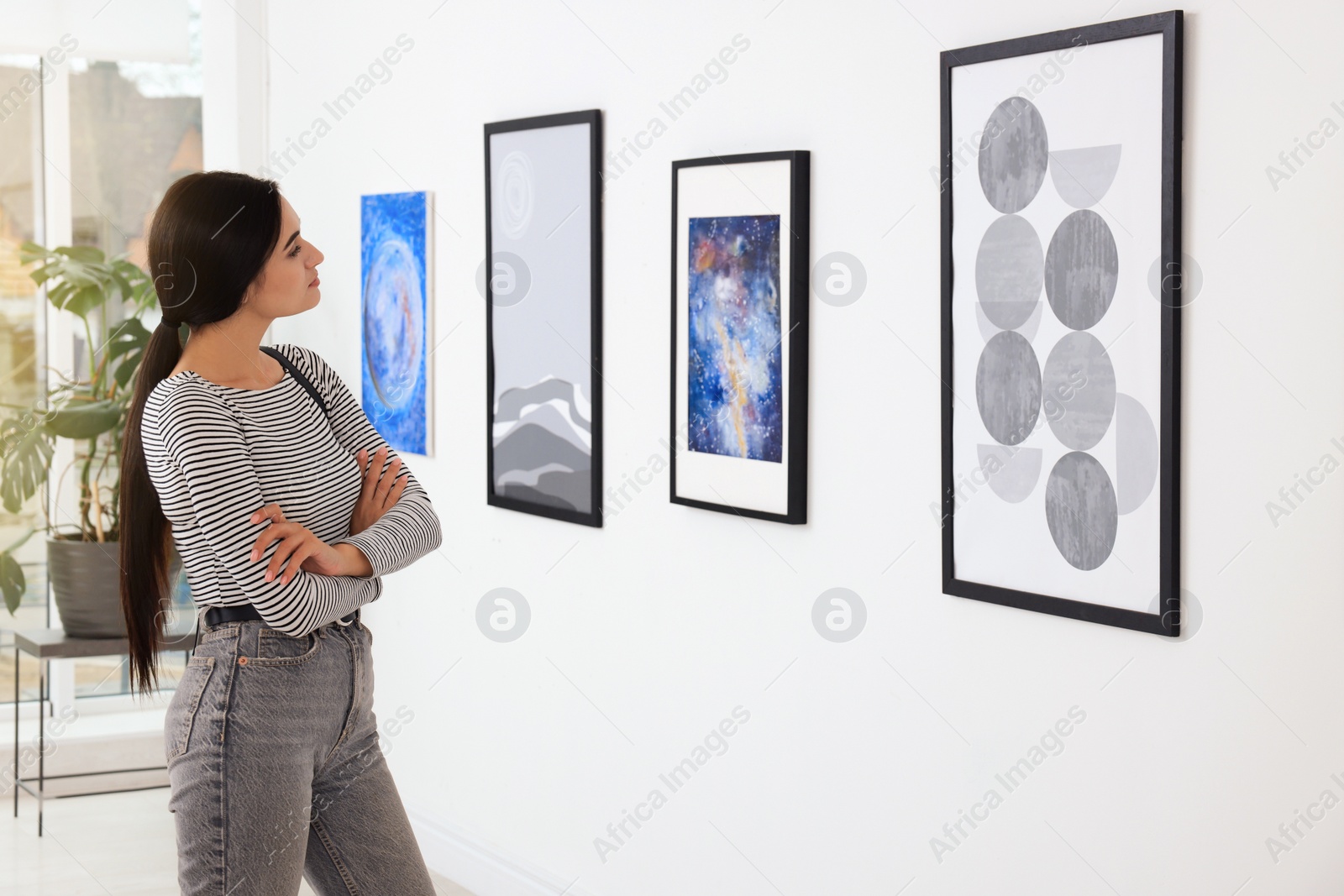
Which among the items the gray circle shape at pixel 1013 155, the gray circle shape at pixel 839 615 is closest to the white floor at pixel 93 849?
the gray circle shape at pixel 839 615

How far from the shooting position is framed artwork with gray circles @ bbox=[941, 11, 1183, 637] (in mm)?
1789

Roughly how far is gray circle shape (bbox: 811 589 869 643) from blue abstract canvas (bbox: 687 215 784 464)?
28 cm

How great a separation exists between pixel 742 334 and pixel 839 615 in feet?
1.91

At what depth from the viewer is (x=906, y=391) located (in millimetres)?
2166

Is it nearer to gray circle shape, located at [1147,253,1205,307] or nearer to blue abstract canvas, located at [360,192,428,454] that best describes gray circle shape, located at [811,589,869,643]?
gray circle shape, located at [1147,253,1205,307]

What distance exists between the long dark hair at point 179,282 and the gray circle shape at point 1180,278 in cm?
128

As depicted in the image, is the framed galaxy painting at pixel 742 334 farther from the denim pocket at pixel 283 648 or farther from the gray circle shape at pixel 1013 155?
the denim pocket at pixel 283 648

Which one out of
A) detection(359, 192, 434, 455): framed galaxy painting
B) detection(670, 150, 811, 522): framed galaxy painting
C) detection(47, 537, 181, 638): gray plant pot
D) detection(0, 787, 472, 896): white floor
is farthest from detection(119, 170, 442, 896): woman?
detection(47, 537, 181, 638): gray plant pot

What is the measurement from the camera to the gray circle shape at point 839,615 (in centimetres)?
229

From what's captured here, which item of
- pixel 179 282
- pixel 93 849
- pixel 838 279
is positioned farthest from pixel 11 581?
pixel 838 279

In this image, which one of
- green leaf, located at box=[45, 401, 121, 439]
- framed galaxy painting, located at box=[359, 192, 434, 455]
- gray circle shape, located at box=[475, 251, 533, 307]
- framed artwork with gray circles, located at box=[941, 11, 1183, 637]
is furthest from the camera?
green leaf, located at box=[45, 401, 121, 439]

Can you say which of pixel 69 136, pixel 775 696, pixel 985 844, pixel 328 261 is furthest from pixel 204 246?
pixel 69 136

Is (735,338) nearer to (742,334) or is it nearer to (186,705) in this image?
(742,334)

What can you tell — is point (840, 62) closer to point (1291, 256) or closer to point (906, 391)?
point (906, 391)
